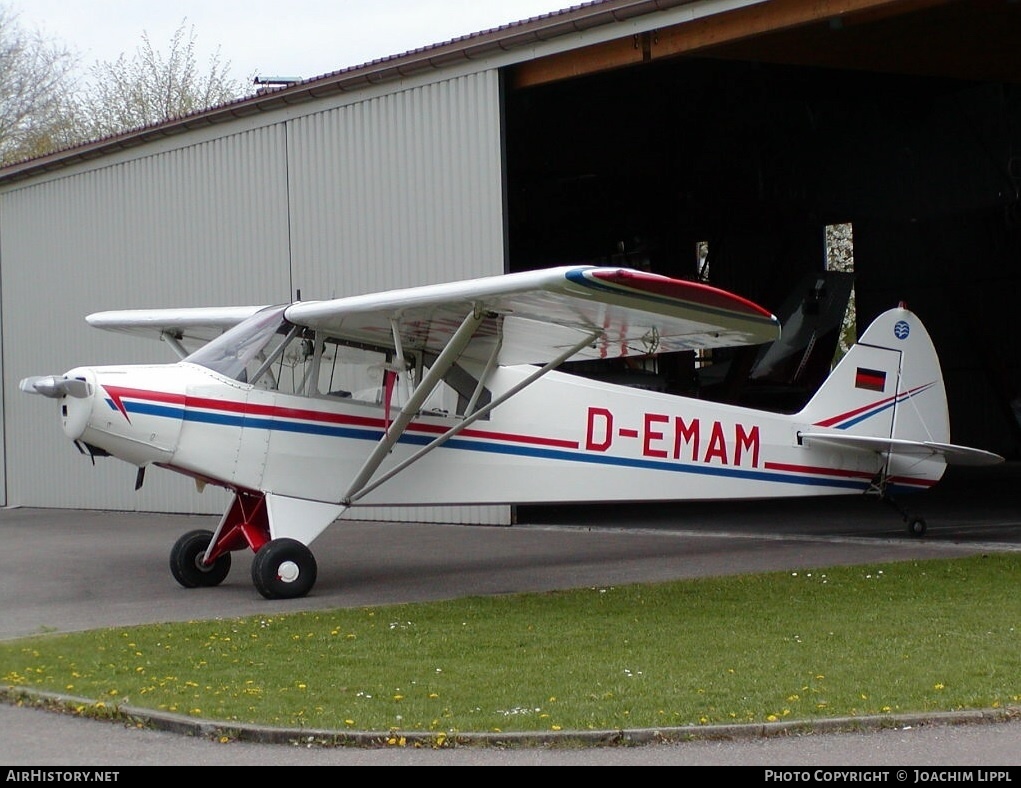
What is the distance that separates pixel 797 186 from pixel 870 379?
1576cm

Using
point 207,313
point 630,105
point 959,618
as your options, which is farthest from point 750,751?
point 630,105

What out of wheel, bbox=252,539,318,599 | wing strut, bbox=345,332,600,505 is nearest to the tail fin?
wing strut, bbox=345,332,600,505

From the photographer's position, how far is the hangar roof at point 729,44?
568 inches

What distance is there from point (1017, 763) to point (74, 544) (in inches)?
535

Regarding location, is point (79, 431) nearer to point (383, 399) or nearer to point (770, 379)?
point (383, 399)

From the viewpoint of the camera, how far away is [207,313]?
1328 cm

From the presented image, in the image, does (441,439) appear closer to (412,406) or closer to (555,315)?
(412,406)

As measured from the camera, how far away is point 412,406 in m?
11.0

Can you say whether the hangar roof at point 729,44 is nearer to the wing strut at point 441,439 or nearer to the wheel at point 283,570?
the wing strut at point 441,439

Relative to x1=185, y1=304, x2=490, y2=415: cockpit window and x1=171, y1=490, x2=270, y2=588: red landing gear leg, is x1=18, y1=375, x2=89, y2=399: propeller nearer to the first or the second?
x1=185, y1=304, x2=490, y2=415: cockpit window

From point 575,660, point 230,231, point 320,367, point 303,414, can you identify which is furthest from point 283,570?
point 230,231

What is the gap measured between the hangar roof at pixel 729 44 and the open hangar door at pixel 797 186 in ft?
3.75
